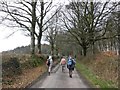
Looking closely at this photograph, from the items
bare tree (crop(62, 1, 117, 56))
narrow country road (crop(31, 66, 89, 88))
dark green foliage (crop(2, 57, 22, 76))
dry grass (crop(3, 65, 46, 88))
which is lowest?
narrow country road (crop(31, 66, 89, 88))

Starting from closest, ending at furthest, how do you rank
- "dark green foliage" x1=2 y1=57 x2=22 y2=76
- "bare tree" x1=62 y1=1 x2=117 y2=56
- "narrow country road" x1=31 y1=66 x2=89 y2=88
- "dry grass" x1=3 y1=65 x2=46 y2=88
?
"dry grass" x1=3 y1=65 x2=46 y2=88
"narrow country road" x1=31 y1=66 x2=89 y2=88
"dark green foliage" x1=2 y1=57 x2=22 y2=76
"bare tree" x1=62 y1=1 x2=117 y2=56

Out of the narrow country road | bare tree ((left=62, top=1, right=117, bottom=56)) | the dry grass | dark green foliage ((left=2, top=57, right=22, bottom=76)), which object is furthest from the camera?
bare tree ((left=62, top=1, right=117, bottom=56))

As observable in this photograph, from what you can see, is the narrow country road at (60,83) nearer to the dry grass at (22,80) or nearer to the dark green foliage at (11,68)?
the dry grass at (22,80)

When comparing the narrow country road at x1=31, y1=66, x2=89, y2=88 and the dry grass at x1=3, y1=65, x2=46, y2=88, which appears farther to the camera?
the narrow country road at x1=31, y1=66, x2=89, y2=88

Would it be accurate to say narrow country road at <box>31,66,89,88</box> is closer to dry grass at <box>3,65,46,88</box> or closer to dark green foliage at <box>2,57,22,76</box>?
dry grass at <box>3,65,46,88</box>

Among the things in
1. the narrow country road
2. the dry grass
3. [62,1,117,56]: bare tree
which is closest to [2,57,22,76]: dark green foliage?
the dry grass

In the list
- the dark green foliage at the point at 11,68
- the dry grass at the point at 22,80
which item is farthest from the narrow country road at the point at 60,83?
the dark green foliage at the point at 11,68

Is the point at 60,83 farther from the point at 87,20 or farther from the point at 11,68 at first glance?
the point at 87,20

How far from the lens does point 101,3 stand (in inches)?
1784

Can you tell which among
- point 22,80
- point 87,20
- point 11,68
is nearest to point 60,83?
point 22,80

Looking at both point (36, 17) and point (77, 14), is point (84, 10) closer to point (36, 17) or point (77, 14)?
point (77, 14)

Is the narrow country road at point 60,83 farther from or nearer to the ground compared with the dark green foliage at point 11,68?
nearer to the ground

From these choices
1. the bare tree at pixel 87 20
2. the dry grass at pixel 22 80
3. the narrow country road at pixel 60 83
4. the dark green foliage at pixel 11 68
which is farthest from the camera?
the bare tree at pixel 87 20

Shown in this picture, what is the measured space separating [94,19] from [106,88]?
104ft
